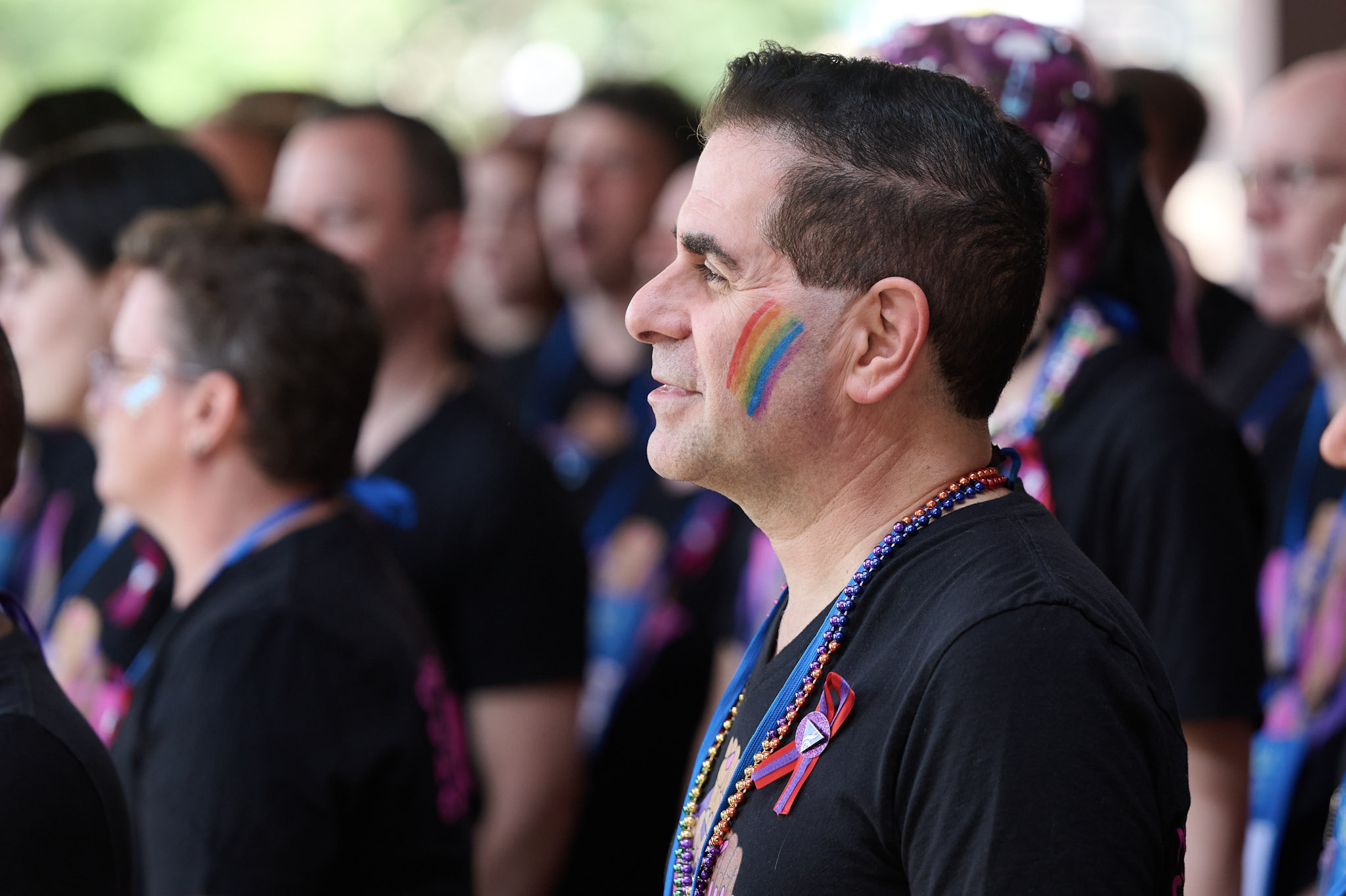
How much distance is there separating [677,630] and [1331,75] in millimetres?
2197

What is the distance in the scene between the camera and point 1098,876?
4.25 ft

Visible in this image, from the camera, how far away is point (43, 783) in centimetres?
172

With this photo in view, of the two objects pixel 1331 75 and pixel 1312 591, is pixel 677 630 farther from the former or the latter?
pixel 1331 75

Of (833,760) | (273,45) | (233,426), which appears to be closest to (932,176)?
(833,760)

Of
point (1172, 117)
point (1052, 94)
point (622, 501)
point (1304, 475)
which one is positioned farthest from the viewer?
point (622, 501)

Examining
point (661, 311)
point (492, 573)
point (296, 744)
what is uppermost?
point (661, 311)

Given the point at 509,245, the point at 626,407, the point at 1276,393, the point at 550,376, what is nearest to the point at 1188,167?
the point at 1276,393

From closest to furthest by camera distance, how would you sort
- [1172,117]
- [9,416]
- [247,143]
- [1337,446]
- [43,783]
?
[43,783] < [9,416] < [1337,446] < [1172,117] < [247,143]

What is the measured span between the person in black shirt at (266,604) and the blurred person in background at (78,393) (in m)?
0.56

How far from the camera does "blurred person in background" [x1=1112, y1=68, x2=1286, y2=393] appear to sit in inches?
169

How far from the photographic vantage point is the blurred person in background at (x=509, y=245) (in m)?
5.84

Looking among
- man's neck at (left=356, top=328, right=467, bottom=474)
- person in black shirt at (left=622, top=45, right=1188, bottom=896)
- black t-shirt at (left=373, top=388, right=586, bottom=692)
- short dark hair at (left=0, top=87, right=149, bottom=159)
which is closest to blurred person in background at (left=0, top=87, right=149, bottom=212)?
short dark hair at (left=0, top=87, right=149, bottom=159)

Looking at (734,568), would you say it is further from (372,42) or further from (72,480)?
(372,42)

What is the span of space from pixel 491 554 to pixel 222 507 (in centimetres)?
85
